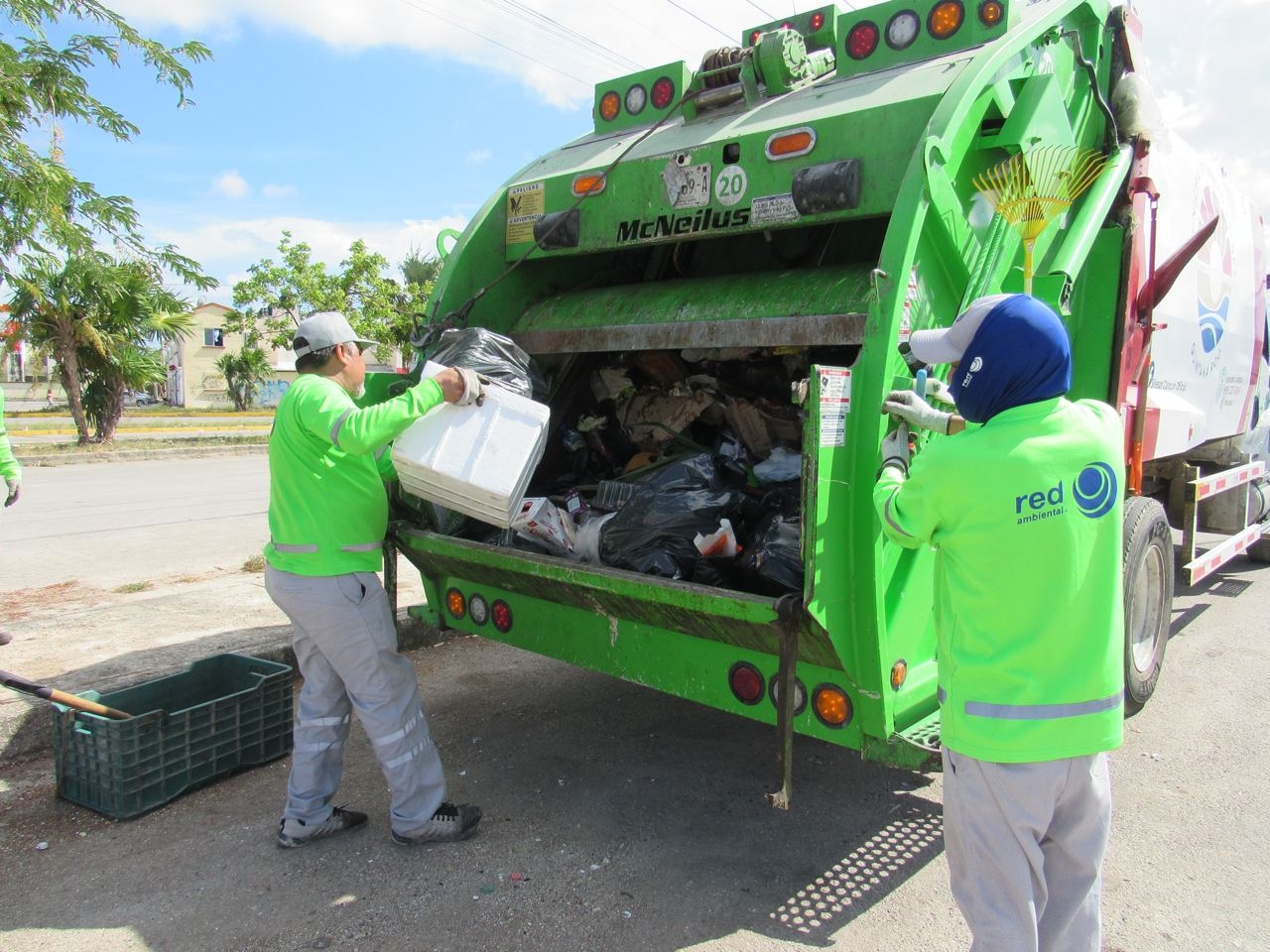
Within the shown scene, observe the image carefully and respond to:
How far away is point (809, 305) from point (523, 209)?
55.6 inches

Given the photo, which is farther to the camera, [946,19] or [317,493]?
[946,19]

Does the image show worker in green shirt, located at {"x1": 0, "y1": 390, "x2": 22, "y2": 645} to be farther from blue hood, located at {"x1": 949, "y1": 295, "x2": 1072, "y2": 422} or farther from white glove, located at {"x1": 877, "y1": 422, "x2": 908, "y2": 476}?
blue hood, located at {"x1": 949, "y1": 295, "x2": 1072, "y2": 422}

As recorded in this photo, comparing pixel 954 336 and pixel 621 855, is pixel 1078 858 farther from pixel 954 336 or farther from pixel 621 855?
pixel 621 855

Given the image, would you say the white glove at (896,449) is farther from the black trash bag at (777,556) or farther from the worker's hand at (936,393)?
the black trash bag at (777,556)

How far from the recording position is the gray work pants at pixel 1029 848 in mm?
1775

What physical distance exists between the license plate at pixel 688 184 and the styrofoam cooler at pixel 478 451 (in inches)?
38.7

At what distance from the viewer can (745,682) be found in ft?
9.04

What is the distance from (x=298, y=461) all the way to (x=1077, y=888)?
229 centimetres

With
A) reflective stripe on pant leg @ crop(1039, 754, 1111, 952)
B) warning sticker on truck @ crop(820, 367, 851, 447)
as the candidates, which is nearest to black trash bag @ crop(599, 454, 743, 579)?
warning sticker on truck @ crop(820, 367, 851, 447)

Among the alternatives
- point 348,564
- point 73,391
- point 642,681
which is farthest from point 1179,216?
point 73,391

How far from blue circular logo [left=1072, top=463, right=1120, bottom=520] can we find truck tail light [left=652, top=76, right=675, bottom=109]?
2.55 m

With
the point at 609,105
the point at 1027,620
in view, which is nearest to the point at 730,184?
the point at 609,105

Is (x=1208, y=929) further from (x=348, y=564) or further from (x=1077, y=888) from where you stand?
(x=348, y=564)

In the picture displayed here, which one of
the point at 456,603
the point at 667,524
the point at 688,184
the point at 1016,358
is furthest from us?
the point at 456,603
